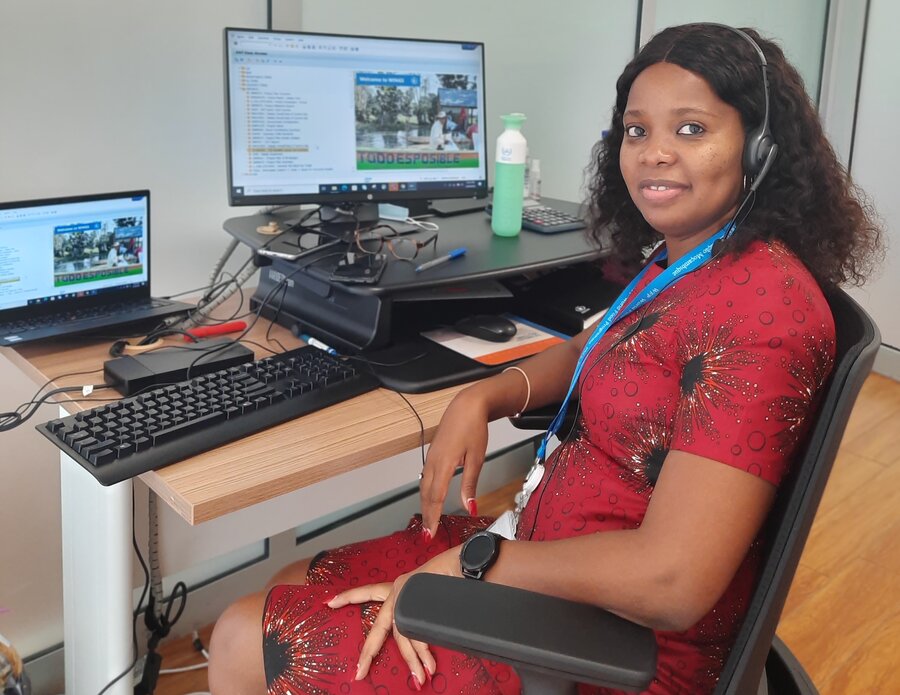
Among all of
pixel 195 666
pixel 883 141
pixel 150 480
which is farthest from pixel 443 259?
pixel 883 141

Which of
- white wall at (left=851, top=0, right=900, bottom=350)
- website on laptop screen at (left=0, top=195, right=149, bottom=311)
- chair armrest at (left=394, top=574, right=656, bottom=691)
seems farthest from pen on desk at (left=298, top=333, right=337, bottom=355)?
white wall at (left=851, top=0, right=900, bottom=350)

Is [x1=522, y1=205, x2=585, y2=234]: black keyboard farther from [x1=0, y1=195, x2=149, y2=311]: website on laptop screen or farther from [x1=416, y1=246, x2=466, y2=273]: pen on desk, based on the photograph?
[x1=0, y1=195, x2=149, y2=311]: website on laptop screen

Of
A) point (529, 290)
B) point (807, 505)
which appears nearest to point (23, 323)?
point (529, 290)

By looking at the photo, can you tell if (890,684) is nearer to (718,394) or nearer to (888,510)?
(888,510)

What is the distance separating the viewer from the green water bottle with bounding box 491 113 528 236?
69.4 inches

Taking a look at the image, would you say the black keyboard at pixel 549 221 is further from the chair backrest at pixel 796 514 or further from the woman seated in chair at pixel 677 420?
the chair backrest at pixel 796 514

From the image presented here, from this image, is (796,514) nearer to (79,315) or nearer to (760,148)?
(760,148)

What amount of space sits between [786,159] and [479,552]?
57 cm

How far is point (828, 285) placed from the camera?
990 millimetres

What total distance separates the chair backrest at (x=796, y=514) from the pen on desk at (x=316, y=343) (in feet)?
2.67

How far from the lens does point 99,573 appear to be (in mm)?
1273

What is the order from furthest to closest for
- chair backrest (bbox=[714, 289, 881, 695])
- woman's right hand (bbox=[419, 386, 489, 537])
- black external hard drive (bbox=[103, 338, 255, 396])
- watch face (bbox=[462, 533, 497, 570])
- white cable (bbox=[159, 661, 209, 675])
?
white cable (bbox=[159, 661, 209, 675]) < black external hard drive (bbox=[103, 338, 255, 396]) < woman's right hand (bbox=[419, 386, 489, 537]) < watch face (bbox=[462, 533, 497, 570]) < chair backrest (bbox=[714, 289, 881, 695])

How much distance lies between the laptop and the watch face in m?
0.81

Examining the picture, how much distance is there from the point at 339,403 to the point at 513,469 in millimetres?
1512
